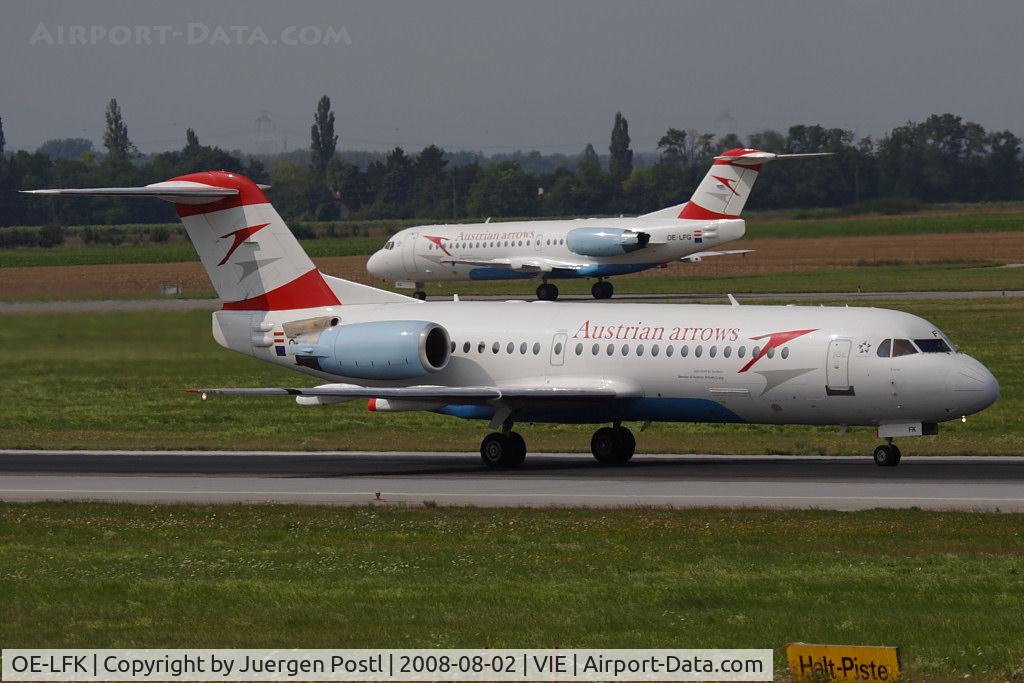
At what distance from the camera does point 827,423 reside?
109 feet

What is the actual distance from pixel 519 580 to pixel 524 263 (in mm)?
63347

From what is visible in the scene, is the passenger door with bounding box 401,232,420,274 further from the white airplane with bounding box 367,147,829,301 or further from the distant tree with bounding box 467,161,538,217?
the distant tree with bounding box 467,161,538,217

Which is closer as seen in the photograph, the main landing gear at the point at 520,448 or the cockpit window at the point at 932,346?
the cockpit window at the point at 932,346

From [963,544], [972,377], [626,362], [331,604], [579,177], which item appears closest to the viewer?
[331,604]

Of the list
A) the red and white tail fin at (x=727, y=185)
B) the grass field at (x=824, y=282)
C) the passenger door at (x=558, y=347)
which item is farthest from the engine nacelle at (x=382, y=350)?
the grass field at (x=824, y=282)

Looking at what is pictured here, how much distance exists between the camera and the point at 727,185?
7781 cm

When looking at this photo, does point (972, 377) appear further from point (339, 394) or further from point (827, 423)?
point (339, 394)

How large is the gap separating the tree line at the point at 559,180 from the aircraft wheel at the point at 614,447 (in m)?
90.0

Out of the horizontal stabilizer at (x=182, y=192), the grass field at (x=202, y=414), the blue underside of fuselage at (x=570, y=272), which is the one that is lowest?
the grass field at (x=202, y=414)

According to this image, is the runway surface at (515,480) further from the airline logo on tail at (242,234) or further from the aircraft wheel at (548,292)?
the aircraft wheel at (548,292)

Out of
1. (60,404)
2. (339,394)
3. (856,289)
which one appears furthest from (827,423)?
(856,289)

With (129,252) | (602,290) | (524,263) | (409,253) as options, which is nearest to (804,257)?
(602,290)

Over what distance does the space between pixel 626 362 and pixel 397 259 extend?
51.9m

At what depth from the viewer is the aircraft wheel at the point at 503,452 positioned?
114 feet
